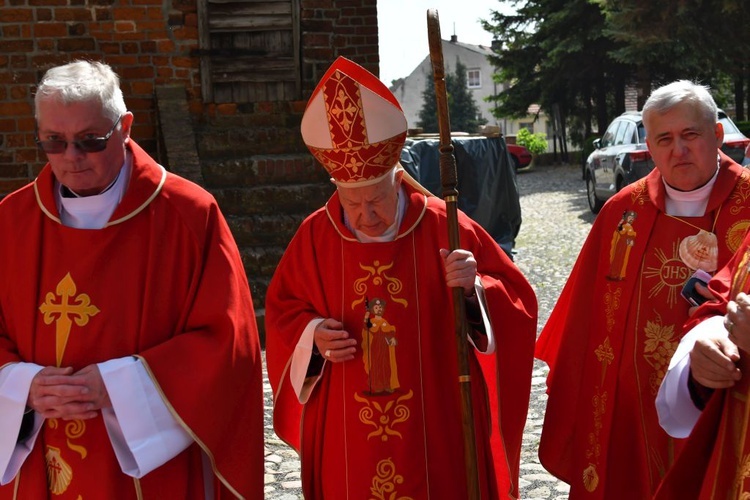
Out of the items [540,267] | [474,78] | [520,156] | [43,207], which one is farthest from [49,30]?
[474,78]

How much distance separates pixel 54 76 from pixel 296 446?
62.7 inches

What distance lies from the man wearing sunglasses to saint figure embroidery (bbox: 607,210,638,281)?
1523 millimetres

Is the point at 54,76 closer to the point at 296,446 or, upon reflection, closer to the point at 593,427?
the point at 296,446

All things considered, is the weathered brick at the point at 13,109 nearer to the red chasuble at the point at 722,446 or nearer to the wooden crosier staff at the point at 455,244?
the wooden crosier staff at the point at 455,244

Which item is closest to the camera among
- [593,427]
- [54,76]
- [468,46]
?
[54,76]

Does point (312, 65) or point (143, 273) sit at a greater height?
point (312, 65)

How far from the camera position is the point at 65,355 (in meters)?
3.17

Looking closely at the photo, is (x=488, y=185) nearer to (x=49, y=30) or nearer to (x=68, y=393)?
(x=49, y=30)

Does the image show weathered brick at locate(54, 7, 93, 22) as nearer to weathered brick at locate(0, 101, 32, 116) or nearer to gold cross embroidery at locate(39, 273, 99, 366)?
weathered brick at locate(0, 101, 32, 116)

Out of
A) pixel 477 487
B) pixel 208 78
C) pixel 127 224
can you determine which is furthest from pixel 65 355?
pixel 208 78

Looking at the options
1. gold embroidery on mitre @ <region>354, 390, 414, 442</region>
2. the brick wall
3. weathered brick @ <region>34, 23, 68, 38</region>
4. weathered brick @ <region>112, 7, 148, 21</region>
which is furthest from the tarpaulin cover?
gold embroidery on mitre @ <region>354, 390, 414, 442</region>

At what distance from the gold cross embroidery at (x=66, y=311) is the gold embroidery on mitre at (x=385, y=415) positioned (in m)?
0.96

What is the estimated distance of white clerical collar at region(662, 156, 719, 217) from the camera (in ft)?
12.6

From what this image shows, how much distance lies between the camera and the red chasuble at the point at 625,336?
151 inches
